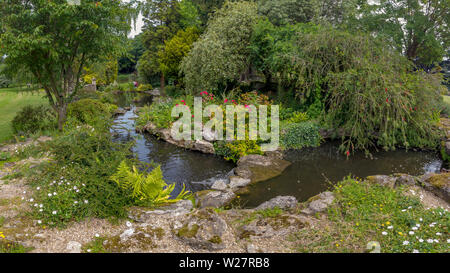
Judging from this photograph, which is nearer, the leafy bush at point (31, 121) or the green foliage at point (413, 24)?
the leafy bush at point (31, 121)

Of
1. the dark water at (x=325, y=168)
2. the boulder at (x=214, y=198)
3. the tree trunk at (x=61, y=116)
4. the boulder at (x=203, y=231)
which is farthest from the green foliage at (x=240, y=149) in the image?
the tree trunk at (x=61, y=116)

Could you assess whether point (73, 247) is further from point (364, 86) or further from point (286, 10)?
point (286, 10)

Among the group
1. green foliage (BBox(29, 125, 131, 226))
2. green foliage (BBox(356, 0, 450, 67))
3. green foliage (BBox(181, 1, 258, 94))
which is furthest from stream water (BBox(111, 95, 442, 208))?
Result: green foliage (BBox(356, 0, 450, 67))

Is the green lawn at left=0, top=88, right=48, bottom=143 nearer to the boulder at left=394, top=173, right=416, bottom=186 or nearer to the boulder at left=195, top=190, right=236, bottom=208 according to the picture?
the boulder at left=195, top=190, right=236, bottom=208

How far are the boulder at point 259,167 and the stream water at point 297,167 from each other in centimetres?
21

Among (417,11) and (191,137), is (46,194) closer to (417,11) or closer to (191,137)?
(191,137)

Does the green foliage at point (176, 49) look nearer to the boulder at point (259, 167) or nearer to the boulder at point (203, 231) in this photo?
the boulder at point (259, 167)

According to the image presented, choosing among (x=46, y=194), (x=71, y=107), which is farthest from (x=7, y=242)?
(x=71, y=107)

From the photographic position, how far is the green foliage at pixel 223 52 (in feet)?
46.3

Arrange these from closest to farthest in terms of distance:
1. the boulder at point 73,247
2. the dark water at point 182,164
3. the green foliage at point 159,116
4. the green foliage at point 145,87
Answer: the boulder at point 73,247 → the dark water at point 182,164 → the green foliage at point 159,116 → the green foliage at point 145,87

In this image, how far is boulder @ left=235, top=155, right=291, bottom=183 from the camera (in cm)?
767

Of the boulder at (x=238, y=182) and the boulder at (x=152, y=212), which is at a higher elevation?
the boulder at (x=152, y=212)

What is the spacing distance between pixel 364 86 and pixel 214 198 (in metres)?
6.71
